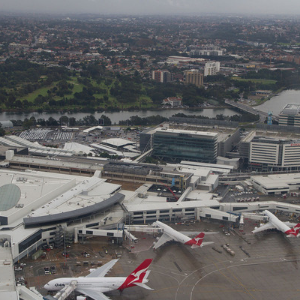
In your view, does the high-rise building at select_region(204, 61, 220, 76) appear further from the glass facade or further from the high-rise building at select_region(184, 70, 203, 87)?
the glass facade

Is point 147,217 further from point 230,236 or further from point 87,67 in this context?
point 87,67

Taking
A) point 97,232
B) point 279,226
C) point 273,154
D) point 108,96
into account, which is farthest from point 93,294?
point 108,96

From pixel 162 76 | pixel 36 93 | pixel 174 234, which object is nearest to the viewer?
pixel 174 234

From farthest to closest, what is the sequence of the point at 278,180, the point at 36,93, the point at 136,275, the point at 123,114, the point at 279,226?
the point at 36,93, the point at 123,114, the point at 278,180, the point at 279,226, the point at 136,275

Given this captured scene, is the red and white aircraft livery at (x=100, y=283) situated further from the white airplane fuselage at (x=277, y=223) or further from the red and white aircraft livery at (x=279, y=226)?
the white airplane fuselage at (x=277, y=223)

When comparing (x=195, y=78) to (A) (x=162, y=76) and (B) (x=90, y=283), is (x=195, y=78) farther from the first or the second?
(B) (x=90, y=283)

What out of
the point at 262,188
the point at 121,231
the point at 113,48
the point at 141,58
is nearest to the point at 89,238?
the point at 121,231
